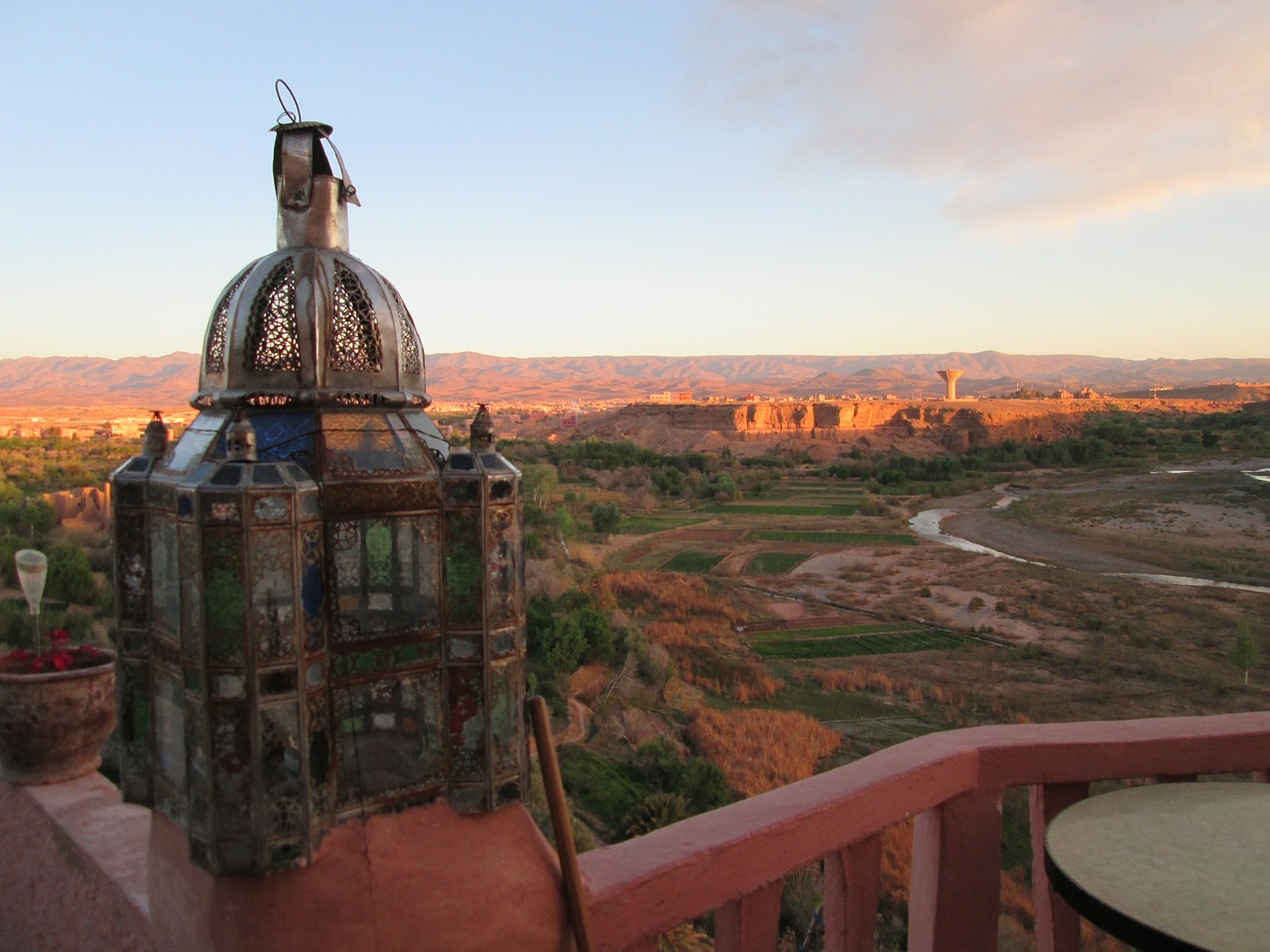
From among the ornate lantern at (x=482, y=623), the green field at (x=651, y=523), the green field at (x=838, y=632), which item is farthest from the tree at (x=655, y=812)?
the green field at (x=651, y=523)

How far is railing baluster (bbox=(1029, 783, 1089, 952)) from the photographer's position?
220 cm

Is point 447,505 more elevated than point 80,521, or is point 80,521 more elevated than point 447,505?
point 447,505

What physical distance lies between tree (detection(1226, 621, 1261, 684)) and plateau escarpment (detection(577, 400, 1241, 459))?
38.8m

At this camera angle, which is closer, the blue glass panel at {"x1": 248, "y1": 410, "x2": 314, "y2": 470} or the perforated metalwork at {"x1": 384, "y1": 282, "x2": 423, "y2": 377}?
the blue glass panel at {"x1": 248, "y1": 410, "x2": 314, "y2": 470}

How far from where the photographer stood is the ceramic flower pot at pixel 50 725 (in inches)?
124

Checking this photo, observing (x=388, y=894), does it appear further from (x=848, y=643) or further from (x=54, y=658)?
(x=848, y=643)

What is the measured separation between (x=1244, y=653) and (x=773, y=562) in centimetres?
1230

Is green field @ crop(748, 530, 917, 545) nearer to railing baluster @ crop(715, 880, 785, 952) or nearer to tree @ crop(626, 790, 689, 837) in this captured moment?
tree @ crop(626, 790, 689, 837)

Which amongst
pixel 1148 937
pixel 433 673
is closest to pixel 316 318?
pixel 433 673

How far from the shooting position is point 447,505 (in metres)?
1.44

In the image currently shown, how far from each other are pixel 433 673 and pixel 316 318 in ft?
2.08

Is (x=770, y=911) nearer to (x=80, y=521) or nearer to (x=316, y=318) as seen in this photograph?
(x=316, y=318)

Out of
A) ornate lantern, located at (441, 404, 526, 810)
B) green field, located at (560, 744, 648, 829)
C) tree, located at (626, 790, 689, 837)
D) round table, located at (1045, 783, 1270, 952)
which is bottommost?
green field, located at (560, 744, 648, 829)

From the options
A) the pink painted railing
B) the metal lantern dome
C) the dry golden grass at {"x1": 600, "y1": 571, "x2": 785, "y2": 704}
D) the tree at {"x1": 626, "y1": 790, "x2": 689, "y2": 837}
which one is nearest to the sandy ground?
the dry golden grass at {"x1": 600, "y1": 571, "x2": 785, "y2": 704}
